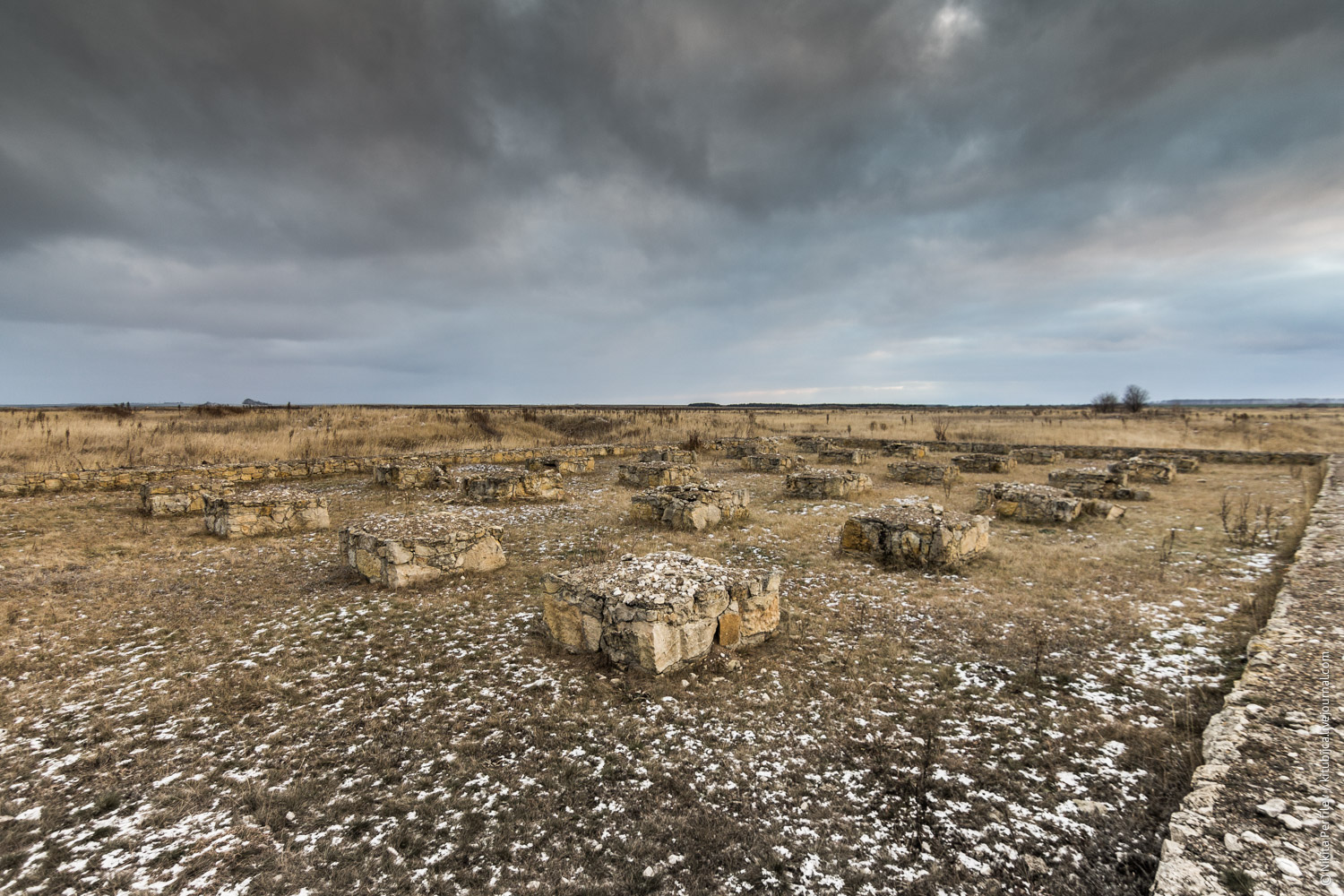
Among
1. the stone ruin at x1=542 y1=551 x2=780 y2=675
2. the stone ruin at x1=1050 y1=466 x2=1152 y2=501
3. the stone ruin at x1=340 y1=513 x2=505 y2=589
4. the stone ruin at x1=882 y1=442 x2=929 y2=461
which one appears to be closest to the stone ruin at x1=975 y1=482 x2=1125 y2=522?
the stone ruin at x1=1050 y1=466 x2=1152 y2=501

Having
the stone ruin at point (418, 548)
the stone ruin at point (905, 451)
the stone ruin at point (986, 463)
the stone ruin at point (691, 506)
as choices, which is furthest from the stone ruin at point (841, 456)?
the stone ruin at point (418, 548)

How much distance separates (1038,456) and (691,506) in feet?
61.9

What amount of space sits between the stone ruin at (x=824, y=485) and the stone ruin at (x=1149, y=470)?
856 cm

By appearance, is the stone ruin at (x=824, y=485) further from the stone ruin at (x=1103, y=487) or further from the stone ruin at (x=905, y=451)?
the stone ruin at (x=905, y=451)

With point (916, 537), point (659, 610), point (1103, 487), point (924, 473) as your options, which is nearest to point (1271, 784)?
point (659, 610)

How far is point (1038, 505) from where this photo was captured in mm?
11047

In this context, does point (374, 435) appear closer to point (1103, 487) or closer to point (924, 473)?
point (924, 473)

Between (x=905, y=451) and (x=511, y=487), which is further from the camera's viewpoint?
(x=905, y=451)

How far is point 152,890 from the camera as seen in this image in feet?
8.86

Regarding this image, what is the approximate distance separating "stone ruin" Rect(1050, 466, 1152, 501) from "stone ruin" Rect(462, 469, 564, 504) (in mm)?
14244

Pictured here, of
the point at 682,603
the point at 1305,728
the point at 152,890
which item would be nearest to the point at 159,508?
the point at 152,890

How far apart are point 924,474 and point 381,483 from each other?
16.7 metres

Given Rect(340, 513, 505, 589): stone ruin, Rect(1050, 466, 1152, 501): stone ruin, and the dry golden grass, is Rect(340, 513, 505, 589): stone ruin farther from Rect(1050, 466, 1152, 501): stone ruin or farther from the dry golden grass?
Rect(1050, 466, 1152, 501): stone ruin

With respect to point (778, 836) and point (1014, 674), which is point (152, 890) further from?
point (1014, 674)
